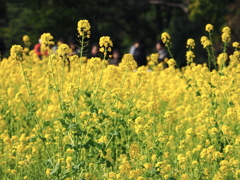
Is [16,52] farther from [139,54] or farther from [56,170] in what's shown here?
[139,54]

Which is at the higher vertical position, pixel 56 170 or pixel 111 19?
pixel 111 19

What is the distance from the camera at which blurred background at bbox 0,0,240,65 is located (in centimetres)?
2483

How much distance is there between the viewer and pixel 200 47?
72.7ft

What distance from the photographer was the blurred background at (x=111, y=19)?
81.5 feet

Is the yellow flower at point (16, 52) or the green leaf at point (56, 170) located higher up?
the yellow flower at point (16, 52)

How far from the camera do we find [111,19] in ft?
112

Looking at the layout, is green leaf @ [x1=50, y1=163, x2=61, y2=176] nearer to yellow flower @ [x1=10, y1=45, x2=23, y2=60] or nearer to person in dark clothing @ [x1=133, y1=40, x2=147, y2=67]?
yellow flower @ [x1=10, y1=45, x2=23, y2=60]

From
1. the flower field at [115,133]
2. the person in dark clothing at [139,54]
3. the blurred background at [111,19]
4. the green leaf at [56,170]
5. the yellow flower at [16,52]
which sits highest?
the blurred background at [111,19]

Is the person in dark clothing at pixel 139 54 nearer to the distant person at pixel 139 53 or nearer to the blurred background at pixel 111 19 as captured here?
the distant person at pixel 139 53

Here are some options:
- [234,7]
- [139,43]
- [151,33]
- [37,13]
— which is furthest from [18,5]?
[139,43]

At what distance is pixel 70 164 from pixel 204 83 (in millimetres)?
2205

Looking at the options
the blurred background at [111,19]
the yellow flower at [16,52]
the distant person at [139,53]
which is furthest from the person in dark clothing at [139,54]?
the yellow flower at [16,52]

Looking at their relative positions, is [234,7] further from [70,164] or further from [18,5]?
[70,164]

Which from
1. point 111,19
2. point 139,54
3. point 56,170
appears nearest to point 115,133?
point 56,170
